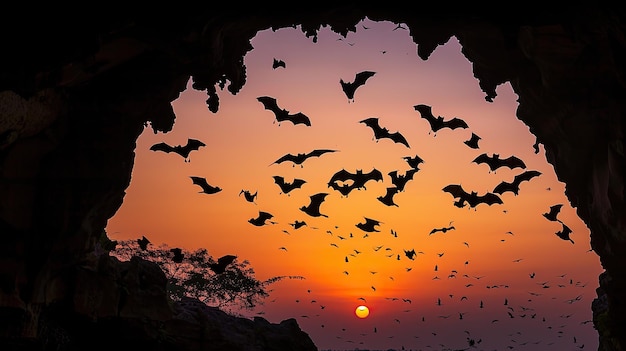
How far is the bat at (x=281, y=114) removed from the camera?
15.7 m

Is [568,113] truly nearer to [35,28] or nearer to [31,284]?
[35,28]

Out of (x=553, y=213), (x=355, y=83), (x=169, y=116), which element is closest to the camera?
(x=355, y=83)

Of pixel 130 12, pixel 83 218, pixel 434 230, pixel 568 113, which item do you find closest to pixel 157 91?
pixel 83 218

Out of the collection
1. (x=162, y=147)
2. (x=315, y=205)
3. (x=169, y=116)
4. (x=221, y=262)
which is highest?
(x=169, y=116)

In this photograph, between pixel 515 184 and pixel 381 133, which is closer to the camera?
pixel 381 133

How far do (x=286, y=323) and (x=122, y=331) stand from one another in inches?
375

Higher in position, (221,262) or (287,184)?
(287,184)

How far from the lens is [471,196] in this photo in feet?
56.2

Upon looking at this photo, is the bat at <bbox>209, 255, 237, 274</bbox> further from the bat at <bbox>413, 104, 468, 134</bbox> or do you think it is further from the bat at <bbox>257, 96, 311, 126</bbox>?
the bat at <bbox>413, 104, 468, 134</bbox>

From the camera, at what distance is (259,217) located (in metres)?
16.0

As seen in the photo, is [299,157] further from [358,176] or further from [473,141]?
[473,141]

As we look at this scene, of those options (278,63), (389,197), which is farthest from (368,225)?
(278,63)

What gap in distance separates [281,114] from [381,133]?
269cm

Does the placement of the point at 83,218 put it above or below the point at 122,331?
above
